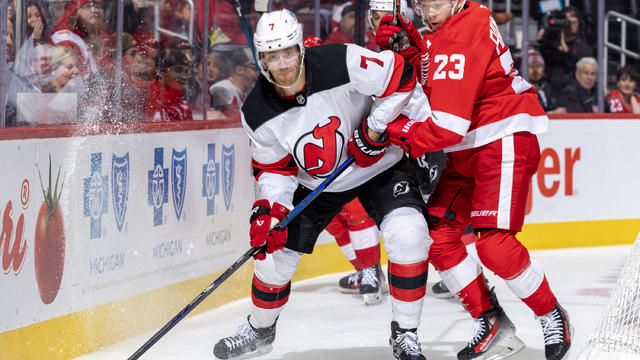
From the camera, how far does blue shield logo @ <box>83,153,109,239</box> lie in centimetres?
336

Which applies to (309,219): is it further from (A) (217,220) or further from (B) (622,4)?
(B) (622,4)

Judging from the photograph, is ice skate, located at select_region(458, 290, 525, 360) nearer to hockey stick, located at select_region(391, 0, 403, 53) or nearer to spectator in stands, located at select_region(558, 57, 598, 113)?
hockey stick, located at select_region(391, 0, 403, 53)

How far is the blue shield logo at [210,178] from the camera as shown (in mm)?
4211

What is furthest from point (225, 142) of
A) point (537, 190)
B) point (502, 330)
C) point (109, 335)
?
point (537, 190)

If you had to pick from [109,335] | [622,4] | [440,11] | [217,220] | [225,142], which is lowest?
[109,335]

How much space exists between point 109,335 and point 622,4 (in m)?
4.47

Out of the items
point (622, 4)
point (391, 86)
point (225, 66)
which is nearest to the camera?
point (391, 86)

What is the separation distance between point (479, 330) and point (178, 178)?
1526 mm

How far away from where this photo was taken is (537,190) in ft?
19.4

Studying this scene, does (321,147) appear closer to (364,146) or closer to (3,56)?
(364,146)

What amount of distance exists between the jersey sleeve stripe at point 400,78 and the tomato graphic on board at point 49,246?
1.13 metres

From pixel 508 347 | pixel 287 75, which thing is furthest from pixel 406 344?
pixel 287 75

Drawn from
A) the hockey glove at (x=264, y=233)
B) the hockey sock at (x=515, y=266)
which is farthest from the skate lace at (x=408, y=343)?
the hockey glove at (x=264, y=233)

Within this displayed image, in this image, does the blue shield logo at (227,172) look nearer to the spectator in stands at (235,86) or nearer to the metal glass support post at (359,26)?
the spectator in stands at (235,86)
